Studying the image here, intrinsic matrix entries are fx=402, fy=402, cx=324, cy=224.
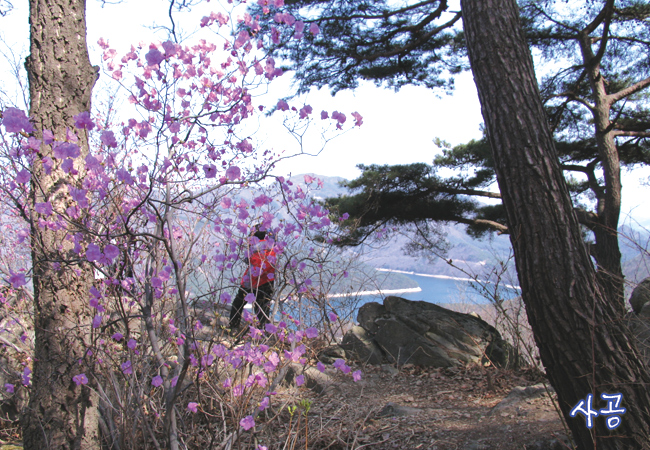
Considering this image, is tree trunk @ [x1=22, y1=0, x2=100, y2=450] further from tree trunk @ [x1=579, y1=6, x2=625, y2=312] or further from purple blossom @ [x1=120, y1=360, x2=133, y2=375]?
tree trunk @ [x1=579, y1=6, x2=625, y2=312]

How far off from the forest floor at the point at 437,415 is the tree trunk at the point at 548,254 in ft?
0.74

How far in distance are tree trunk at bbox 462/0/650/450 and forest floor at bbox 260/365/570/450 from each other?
8.9 inches

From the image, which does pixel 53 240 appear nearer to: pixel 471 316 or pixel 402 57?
pixel 471 316

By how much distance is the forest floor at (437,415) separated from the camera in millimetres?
2326

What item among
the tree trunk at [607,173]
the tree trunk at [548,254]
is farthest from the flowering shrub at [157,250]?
the tree trunk at [607,173]

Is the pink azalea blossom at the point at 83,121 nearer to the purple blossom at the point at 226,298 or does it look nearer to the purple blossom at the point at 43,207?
the purple blossom at the point at 43,207

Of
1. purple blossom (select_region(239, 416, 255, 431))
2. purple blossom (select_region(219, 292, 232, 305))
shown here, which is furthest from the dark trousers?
purple blossom (select_region(239, 416, 255, 431))

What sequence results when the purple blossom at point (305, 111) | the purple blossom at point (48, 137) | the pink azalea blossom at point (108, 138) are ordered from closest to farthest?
the pink azalea blossom at point (108, 138) → the purple blossom at point (48, 137) → the purple blossom at point (305, 111)

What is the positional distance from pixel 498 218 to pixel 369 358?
3.79m

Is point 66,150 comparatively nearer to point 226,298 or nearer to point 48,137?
point 48,137

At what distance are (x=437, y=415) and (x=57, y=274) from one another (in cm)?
270

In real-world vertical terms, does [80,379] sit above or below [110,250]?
below

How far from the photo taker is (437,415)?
2.98 metres

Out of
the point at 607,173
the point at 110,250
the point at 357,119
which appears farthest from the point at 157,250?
the point at 607,173
